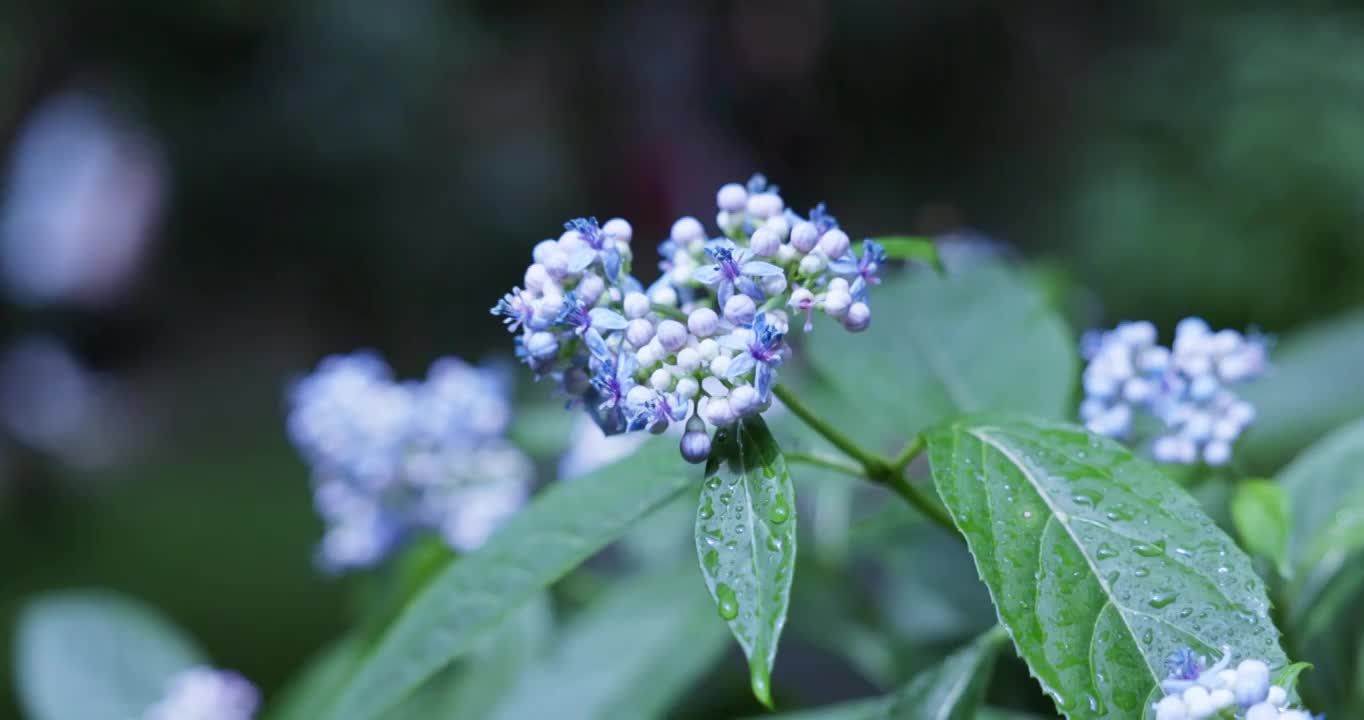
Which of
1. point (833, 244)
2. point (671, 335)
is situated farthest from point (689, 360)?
point (833, 244)

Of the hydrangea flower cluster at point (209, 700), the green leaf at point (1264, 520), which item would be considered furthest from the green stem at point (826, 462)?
the hydrangea flower cluster at point (209, 700)

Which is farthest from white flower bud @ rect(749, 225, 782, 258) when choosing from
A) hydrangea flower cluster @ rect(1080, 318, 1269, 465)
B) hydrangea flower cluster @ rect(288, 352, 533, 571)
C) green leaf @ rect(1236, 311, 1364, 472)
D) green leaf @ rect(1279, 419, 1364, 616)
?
green leaf @ rect(1236, 311, 1364, 472)

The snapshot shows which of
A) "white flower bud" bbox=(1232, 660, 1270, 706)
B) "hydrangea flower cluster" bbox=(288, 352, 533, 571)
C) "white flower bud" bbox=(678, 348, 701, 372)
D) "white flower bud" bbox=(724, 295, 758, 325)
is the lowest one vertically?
"white flower bud" bbox=(1232, 660, 1270, 706)

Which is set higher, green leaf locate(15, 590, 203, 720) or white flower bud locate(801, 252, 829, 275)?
green leaf locate(15, 590, 203, 720)

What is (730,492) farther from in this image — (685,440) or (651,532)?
(651,532)

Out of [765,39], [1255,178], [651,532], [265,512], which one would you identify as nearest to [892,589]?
[651,532]

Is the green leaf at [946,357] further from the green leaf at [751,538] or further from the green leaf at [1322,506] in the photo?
the green leaf at [751,538]

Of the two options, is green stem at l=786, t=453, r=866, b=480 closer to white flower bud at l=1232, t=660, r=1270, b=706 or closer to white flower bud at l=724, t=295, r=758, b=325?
white flower bud at l=724, t=295, r=758, b=325
